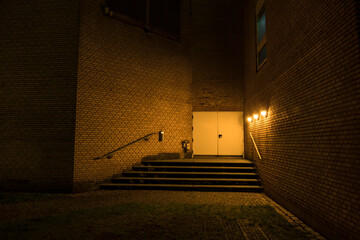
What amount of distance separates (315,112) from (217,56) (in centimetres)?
778

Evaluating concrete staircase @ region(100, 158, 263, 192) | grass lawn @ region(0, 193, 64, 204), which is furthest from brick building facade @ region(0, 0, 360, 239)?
concrete staircase @ region(100, 158, 263, 192)

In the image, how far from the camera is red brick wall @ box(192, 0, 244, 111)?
37.0 ft

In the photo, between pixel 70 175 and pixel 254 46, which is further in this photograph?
pixel 254 46

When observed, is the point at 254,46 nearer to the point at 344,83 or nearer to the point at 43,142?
the point at 344,83

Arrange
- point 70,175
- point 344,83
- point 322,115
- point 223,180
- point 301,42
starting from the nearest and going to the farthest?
point 344,83, point 322,115, point 301,42, point 70,175, point 223,180

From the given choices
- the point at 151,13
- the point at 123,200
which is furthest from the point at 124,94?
the point at 123,200

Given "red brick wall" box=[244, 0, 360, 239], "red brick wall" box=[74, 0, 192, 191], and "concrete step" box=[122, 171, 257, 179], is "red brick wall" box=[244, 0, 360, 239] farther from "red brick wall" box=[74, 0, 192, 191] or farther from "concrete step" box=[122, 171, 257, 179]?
"red brick wall" box=[74, 0, 192, 191]

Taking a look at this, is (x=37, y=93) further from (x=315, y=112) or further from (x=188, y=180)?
(x=315, y=112)

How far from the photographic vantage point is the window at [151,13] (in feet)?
29.1

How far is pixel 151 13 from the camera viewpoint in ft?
32.8

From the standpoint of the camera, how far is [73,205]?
5.80 metres

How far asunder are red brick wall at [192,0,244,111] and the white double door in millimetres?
380

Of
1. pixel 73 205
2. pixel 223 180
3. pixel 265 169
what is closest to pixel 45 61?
pixel 73 205

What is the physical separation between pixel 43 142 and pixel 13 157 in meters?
1.01
